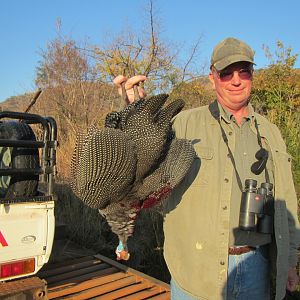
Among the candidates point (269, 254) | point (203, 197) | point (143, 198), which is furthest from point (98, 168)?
point (269, 254)

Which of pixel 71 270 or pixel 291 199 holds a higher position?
pixel 291 199

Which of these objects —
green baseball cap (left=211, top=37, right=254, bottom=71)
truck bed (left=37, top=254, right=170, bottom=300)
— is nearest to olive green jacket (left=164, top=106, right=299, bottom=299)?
green baseball cap (left=211, top=37, right=254, bottom=71)

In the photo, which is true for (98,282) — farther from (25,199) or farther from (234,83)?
(234,83)

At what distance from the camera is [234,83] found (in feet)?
7.47

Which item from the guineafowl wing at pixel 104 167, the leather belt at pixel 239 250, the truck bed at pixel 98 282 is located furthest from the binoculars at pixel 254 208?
the truck bed at pixel 98 282

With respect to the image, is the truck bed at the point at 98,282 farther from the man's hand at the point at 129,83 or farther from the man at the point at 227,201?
the man's hand at the point at 129,83

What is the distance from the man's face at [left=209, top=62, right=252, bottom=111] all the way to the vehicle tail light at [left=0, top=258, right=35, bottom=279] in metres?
1.85

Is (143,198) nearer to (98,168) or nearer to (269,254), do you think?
(98,168)

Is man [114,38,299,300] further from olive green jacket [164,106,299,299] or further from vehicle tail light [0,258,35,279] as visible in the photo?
vehicle tail light [0,258,35,279]

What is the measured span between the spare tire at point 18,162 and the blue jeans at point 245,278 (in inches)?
55.5

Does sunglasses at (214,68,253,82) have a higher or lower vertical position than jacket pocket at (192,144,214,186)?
higher

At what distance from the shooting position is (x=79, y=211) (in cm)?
618

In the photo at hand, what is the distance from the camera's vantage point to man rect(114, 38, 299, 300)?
2.18 m

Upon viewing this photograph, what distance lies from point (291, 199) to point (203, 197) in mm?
646
